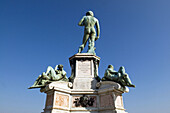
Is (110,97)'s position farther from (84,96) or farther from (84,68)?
(84,68)

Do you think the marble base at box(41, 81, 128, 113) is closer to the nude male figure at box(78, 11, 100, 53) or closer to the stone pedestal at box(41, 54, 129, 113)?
the stone pedestal at box(41, 54, 129, 113)

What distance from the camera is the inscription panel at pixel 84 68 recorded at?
793cm

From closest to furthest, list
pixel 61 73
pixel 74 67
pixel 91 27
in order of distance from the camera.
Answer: pixel 61 73
pixel 74 67
pixel 91 27

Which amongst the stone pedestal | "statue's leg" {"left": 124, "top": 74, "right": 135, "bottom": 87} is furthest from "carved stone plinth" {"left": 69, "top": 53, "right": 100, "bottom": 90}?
"statue's leg" {"left": 124, "top": 74, "right": 135, "bottom": 87}

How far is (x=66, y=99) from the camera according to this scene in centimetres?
680

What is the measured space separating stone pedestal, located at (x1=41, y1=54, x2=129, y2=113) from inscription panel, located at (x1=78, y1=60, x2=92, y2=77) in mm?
83

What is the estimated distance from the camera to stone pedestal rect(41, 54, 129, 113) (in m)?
6.37

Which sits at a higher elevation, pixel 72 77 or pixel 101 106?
pixel 72 77

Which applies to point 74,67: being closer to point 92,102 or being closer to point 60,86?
point 60,86

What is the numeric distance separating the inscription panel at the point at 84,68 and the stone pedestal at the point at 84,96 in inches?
3.3

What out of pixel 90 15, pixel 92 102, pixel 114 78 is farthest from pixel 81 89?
pixel 90 15

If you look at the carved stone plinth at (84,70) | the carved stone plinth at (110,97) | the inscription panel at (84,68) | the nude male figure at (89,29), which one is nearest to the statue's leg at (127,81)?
the carved stone plinth at (110,97)

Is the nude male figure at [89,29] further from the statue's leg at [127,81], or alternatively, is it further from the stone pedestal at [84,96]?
the statue's leg at [127,81]

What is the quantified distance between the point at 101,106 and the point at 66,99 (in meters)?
1.73
